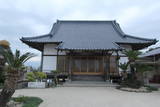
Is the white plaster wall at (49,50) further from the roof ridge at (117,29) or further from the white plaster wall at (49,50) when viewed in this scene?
the roof ridge at (117,29)

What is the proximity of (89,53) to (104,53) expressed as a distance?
132cm

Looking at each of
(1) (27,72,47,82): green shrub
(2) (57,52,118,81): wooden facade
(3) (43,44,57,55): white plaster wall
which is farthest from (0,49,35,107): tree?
(3) (43,44,57,55): white plaster wall

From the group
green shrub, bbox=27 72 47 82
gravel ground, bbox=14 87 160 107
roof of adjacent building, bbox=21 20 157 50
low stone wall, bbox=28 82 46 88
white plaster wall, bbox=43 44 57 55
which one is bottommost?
gravel ground, bbox=14 87 160 107

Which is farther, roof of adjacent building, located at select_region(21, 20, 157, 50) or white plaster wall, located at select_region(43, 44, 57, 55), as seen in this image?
white plaster wall, located at select_region(43, 44, 57, 55)

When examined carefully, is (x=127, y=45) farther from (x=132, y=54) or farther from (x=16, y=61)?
(x=16, y=61)

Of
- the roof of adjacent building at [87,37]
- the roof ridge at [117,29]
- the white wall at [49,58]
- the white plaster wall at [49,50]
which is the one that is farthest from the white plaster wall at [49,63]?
the roof ridge at [117,29]

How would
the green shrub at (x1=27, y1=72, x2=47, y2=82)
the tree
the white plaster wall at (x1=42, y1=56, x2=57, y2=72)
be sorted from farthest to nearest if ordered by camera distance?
the white plaster wall at (x1=42, y1=56, x2=57, y2=72)
the green shrub at (x1=27, y1=72, x2=47, y2=82)
the tree

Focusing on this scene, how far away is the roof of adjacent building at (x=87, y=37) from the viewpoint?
13.2 meters

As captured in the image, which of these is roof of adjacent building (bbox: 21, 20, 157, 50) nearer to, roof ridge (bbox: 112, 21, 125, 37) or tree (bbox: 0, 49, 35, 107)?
roof ridge (bbox: 112, 21, 125, 37)

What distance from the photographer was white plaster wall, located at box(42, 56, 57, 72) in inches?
549

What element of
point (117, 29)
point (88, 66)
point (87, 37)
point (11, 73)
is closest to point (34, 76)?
point (88, 66)

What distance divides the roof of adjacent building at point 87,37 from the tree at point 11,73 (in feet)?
24.6

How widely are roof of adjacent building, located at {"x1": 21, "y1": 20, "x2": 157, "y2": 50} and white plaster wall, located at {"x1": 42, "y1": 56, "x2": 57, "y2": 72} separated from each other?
1459 millimetres

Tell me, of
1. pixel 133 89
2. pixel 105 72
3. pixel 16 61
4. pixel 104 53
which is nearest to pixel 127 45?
pixel 104 53
